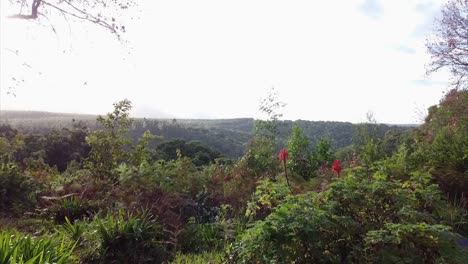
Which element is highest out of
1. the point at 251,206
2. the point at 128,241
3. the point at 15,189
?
the point at 251,206

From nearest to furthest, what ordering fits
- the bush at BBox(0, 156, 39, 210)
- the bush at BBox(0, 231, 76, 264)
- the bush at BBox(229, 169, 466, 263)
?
the bush at BBox(229, 169, 466, 263), the bush at BBox(0, 231, 76, 264), the bush at BBox(0, 156, 39, 210)

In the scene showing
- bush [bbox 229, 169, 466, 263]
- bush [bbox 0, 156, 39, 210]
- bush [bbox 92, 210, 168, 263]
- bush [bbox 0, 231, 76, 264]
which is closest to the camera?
bush [bbox 229, 169, 466, 263]

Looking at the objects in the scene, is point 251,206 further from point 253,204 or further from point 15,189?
point 15,189

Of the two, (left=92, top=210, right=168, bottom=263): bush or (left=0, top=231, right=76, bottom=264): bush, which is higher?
(left=0, top=231, right=76, bottom=264): bush

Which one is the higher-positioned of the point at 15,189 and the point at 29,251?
the point at 29,251

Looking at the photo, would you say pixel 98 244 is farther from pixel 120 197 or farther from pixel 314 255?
pixel 314 255

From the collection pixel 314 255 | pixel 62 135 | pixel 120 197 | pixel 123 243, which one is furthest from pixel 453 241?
pixel 62 135

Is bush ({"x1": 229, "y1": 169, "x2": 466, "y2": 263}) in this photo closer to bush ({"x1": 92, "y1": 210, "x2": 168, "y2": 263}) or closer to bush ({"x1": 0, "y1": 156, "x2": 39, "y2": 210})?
bush ({"x1": 92, "y1": 210, "x2": 168, "y2": 263})

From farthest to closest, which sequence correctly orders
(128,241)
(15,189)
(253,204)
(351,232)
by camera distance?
(15,189) < (128,241) < (253,204) < (351,232)

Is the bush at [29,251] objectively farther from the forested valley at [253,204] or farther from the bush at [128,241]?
the bush at [128,241]

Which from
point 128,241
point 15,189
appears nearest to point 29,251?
point 128,241

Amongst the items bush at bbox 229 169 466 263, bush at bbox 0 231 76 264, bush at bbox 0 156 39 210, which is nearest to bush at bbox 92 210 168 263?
bush at bbox 0 231 76 264

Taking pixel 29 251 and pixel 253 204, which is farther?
pixel 253 204

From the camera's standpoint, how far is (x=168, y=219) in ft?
19.5
